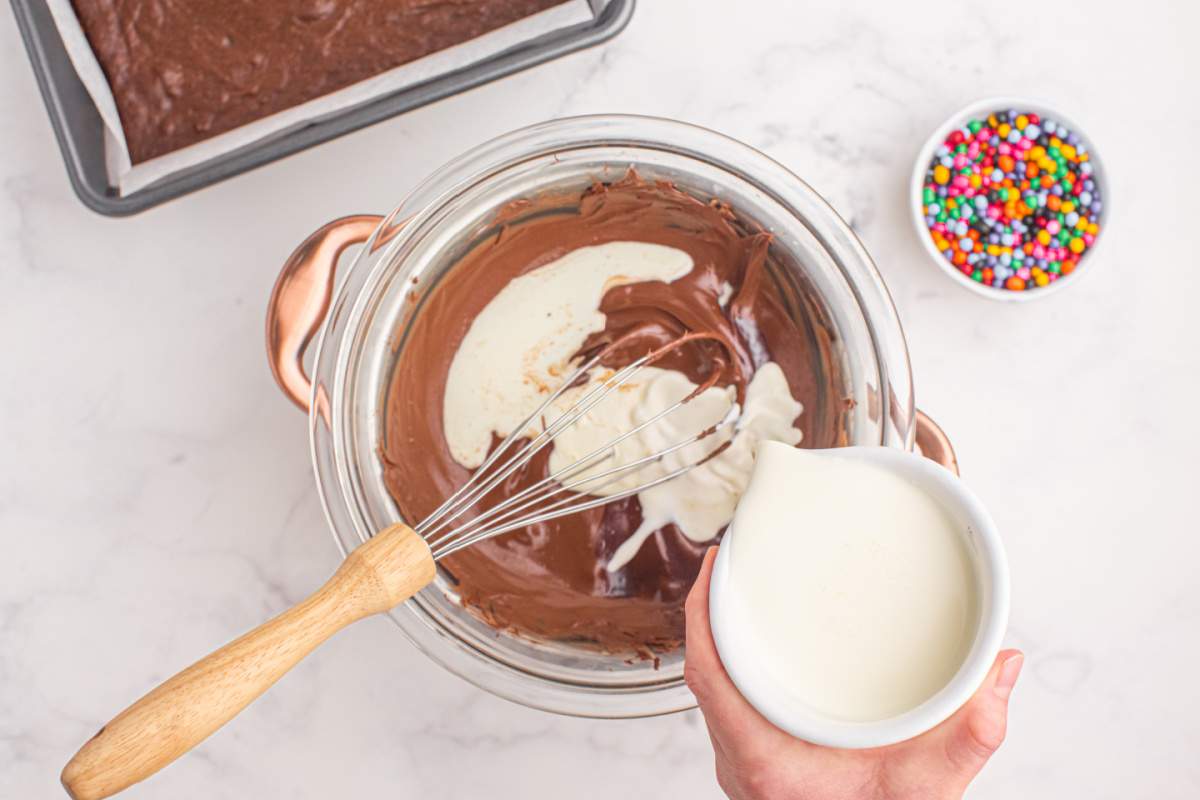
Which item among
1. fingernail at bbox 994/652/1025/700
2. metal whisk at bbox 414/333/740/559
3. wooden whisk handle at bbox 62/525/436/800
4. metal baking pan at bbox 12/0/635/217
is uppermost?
metal baking pan at bbox 12/0/635/217

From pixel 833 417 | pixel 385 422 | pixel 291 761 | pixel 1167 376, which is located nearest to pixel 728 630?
pixel 833 417

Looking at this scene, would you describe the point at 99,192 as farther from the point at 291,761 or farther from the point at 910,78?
the point at 910,78

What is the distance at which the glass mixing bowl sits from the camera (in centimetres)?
92

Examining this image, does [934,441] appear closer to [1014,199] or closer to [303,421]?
[1014,199]

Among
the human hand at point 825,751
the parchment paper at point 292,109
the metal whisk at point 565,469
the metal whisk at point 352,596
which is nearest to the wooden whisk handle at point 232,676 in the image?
the metal whisk at point 352,596

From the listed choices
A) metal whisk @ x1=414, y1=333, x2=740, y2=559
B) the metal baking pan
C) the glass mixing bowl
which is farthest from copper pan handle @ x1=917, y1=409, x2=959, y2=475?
the metal baking pan

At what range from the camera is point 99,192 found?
1.01 meters

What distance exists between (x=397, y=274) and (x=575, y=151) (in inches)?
8.5

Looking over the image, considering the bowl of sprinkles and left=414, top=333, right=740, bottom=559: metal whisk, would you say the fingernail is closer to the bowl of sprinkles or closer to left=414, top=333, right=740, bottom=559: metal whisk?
left=414, top=333, right=740, bottom=559: metal whisk

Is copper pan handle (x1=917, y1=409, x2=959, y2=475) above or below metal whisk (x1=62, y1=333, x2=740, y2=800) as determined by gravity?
below

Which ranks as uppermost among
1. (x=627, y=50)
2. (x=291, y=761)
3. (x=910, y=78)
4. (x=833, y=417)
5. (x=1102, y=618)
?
(x=627, y=50)

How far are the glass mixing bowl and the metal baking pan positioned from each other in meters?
0.10

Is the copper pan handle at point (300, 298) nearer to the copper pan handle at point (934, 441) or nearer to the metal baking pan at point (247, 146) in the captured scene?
the metal baking pan at point (247, 146)

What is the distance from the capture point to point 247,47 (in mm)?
1067
